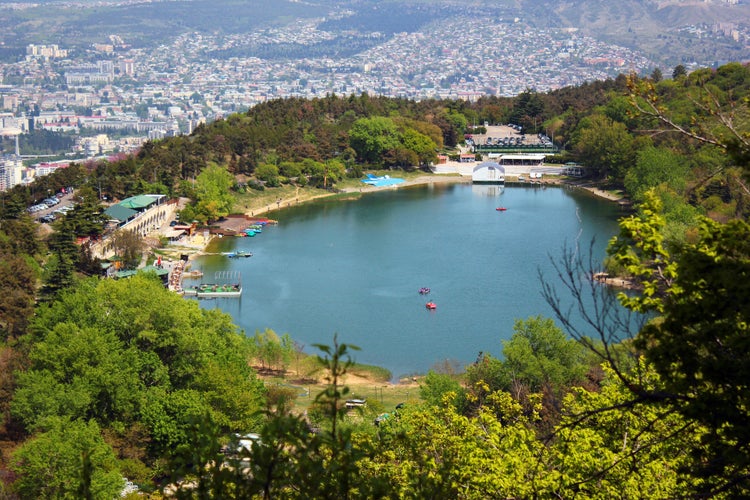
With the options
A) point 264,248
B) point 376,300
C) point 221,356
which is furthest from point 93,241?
point 221,356

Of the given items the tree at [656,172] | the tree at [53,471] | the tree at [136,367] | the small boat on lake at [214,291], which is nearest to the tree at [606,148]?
the tree at [656,172]

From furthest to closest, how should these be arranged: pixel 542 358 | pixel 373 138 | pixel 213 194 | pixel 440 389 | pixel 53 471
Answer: pixel 373 138, pixel 213 194, pixel 542 358, pixel 440 389, pixel 53 471

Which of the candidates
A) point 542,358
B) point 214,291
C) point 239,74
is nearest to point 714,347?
point 542,358

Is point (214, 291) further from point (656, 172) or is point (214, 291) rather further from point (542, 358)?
point (656, 172)

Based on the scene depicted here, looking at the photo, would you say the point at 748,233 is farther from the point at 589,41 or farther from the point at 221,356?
the point at 589,41

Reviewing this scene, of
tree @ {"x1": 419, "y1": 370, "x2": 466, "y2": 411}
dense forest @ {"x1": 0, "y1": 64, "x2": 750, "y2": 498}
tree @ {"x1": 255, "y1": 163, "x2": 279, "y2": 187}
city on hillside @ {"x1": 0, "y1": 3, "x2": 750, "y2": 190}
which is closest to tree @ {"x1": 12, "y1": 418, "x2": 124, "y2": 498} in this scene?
dense forest @ {"x1": 0, "y1": 64, "x2": 750, "y2": 498}

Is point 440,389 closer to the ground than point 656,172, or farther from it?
closer to the ground
